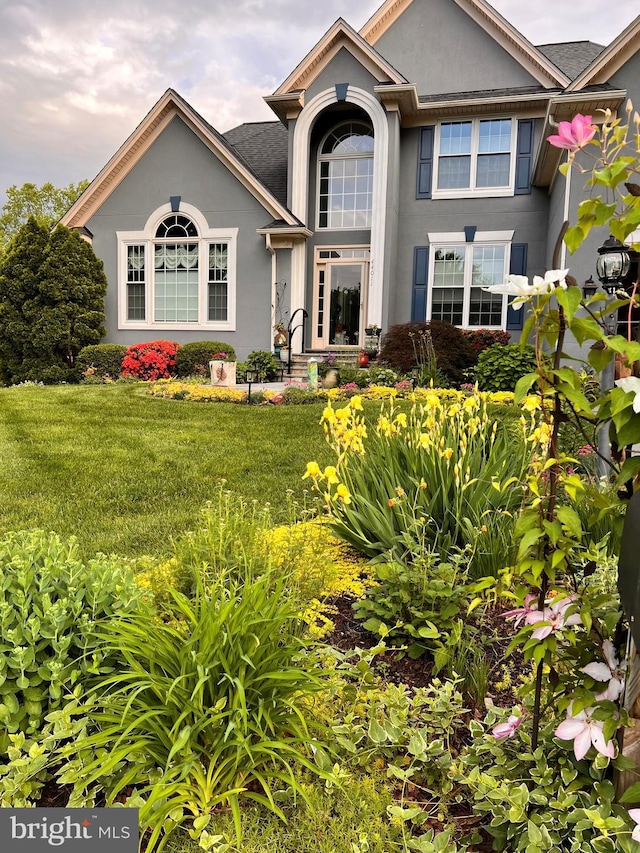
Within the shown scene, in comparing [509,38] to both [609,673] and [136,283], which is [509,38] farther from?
[609,673]

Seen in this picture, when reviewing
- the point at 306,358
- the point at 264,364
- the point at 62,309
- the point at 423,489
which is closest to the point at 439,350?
the point at 306,358

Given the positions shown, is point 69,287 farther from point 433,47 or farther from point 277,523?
point 277,523

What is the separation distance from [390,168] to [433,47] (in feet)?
12.0

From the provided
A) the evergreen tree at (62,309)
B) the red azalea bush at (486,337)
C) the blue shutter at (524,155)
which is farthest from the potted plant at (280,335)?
the blue shutter at (524,155)

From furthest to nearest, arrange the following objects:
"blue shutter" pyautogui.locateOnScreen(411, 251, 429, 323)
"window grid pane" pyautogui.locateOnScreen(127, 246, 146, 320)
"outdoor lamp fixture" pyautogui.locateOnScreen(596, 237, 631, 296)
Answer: "window grid pane" pyautogui.locateOnScreen(127, 246, 146, 320), "blue shutter" pyautogui.locateOnScreen(411, 251, 429, 323), "outdoor lamp fixture" pyautogui.locateOnScreen(596, 237, 631, 296)

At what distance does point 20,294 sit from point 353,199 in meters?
8.81

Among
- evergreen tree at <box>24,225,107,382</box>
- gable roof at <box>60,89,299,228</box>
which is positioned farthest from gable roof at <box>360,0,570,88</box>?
evergreen tree at <box>24,225,107,382</box>

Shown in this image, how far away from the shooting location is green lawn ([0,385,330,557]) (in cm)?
442

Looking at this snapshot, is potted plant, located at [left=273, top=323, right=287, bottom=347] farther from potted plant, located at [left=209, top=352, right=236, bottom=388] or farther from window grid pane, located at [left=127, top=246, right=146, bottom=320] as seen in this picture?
window grid pane, located at [left=127, top=246, right=146, bottom=320]

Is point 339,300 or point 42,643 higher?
point 339,300

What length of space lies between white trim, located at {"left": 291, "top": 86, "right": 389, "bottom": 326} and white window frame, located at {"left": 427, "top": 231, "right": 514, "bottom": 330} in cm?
144

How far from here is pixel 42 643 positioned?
1.85 meters

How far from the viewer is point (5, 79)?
57.0 feet

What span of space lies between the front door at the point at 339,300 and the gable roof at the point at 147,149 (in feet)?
5.88
